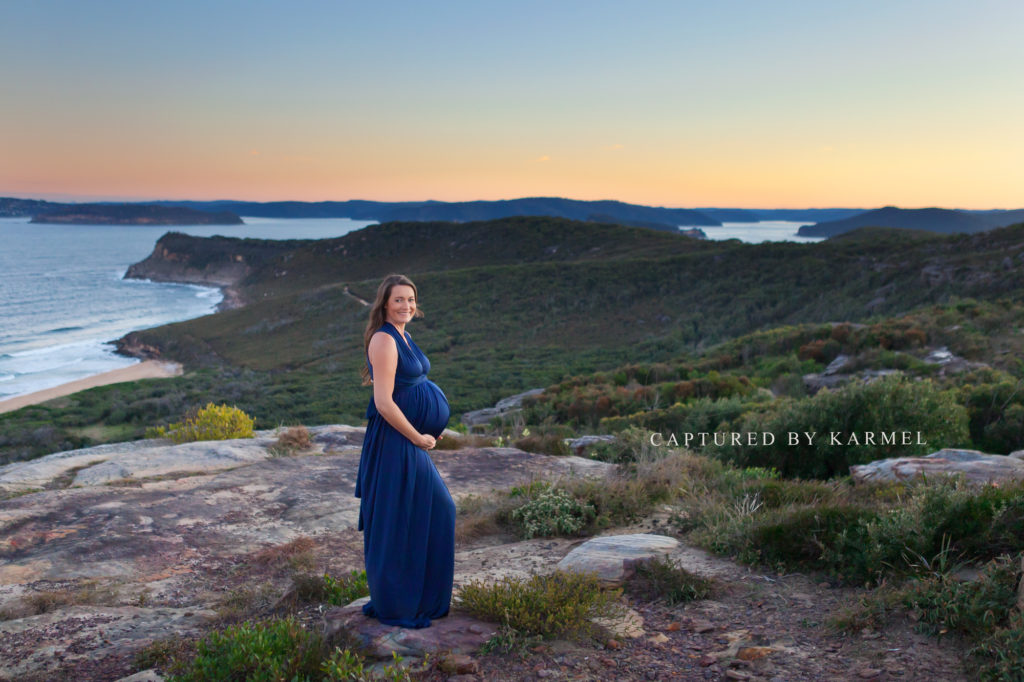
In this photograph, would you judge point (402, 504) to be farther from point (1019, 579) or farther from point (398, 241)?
point (398, 241)

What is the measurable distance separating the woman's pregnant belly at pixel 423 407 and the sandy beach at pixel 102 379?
3598cm

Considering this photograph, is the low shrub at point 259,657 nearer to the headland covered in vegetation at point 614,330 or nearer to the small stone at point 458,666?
the small stone at point 458,666

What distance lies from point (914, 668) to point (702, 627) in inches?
44.0

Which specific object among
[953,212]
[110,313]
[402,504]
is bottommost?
[110,313]

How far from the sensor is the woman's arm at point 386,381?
371 centimetres

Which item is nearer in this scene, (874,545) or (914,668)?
(914,668)

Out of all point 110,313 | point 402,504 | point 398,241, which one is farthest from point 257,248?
point 402,504

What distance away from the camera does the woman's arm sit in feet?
12.2

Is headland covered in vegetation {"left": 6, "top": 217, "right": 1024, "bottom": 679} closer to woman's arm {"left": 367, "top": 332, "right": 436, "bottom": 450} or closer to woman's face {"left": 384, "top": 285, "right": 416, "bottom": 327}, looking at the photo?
woman's arm {"left": 367, "top": 332, "right": 436, "bottom": 450}

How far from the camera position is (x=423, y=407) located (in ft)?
12.8

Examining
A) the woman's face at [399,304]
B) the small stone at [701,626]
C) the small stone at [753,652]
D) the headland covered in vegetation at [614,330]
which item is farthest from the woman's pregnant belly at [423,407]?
the headland covered in vegetation at [614,330]

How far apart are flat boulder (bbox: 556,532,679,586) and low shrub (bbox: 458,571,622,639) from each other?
48 centimetres

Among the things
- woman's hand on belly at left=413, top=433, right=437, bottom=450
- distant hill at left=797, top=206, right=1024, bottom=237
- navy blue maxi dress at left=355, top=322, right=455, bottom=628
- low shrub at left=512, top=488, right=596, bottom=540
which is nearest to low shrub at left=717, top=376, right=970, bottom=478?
low shrub at left=512, top=488, right=596, bottom=540

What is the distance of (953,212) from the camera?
3871 inches
